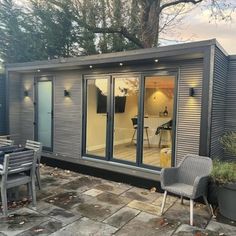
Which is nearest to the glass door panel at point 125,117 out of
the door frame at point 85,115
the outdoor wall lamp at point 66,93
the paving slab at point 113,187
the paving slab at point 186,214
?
the door frame at point 85,115

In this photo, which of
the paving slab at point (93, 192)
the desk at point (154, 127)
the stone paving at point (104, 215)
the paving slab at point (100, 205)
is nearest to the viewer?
the stone paving at point (104, 215)

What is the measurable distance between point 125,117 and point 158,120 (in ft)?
2.44

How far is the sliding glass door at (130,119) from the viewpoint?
4828mm

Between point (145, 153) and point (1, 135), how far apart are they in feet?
14.3

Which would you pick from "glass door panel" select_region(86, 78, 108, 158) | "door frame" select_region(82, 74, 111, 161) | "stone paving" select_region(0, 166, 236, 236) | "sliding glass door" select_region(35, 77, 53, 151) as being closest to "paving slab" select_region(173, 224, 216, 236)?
"stone paving" select_region(0, 166, 236, 236)

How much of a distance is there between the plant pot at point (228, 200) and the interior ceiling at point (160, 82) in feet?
6.42

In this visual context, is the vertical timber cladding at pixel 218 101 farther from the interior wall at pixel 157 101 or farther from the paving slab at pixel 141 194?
the paving slab at pixel 141 194

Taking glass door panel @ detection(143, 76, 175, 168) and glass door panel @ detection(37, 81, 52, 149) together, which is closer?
glass door panel @ detection(143, 76, 175, 168)

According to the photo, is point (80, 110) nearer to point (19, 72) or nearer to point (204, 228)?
point (19, 72)

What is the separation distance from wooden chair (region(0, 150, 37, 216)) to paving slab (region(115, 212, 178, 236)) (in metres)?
1.55

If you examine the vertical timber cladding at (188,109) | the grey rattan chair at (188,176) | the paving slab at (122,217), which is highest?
the vertical timber cladding at (188,109)

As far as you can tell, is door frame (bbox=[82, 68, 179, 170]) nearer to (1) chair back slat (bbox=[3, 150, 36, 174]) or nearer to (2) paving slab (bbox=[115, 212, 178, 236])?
(2) paving slab (bbox=[115, 212, 178, 236])

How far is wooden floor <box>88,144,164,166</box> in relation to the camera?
5016 mm

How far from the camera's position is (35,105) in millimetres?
6887
